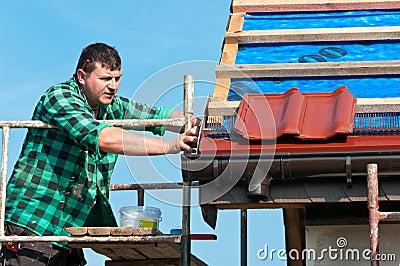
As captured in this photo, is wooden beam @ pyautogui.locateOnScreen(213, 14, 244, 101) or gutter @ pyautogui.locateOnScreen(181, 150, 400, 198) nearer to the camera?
gutter @ pyautogui.locateOnScreen(181, 150, 400, 198)

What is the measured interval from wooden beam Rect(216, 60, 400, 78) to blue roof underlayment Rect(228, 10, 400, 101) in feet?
0.14

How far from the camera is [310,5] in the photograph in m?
9.43

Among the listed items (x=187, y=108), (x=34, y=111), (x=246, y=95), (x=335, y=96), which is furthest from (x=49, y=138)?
(x=335, y=96)

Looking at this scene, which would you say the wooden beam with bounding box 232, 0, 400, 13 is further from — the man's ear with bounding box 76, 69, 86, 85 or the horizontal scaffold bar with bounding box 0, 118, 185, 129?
the horizontal scaffold bar with bounding box 0, 118, 185, 129

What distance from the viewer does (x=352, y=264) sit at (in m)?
7.09

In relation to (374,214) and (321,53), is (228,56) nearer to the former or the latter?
(321,53)

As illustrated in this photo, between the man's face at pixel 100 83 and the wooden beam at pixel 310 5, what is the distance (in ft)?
7.08

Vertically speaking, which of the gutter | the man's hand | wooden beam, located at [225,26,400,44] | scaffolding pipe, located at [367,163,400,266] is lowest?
scaffolding pipe, located at [367,163,400,266]

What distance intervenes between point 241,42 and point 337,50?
87cm

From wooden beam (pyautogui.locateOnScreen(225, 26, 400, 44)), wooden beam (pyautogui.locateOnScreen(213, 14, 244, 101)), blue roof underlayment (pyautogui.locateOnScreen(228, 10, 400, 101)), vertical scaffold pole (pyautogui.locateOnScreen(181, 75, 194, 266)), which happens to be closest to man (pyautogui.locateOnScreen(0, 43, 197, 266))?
vertical scaffold pole (pyautogui.locateOnScreen(181, 75, 194, 266))

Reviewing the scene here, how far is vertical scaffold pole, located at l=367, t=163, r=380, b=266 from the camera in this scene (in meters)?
5.86

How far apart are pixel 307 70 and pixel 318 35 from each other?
0.81 m

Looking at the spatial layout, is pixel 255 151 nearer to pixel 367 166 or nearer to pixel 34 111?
pixel 367 166

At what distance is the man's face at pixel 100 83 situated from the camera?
7578 mm
